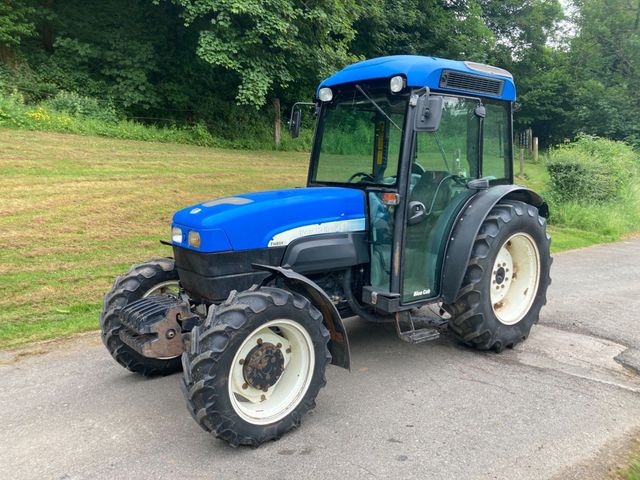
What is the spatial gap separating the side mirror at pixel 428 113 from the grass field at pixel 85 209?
364 centimetres

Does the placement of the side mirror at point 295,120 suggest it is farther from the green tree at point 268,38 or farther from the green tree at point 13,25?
the green tree at point 13,25

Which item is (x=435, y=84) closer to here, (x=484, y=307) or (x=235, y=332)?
(x=484, y=307)

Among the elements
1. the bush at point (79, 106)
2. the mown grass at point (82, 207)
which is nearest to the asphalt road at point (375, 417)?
the mown grass at point (82, 207)

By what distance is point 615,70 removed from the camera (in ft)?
104

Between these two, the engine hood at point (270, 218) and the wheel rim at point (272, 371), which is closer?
the wheel rim at point (272, 371)

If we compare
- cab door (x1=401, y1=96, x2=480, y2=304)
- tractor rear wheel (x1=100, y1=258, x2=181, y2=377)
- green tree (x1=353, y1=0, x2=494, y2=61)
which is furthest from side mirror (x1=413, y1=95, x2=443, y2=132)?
green tree (x1=353, y1=0, x2=494, y2=61)

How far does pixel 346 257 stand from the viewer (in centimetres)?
396

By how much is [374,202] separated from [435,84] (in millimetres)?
986

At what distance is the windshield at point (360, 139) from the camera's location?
4008 mm

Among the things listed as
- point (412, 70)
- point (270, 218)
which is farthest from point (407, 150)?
point (270, 218)

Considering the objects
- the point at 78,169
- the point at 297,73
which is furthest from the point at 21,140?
the point at 297,73

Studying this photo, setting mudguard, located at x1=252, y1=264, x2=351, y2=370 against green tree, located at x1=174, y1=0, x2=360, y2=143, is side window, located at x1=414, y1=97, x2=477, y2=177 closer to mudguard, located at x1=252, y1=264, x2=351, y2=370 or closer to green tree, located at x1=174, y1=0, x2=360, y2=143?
mudguard, located at x1=252, y1=264, x2=351, y2=370

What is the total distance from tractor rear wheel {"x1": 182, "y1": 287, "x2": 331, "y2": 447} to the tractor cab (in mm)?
851

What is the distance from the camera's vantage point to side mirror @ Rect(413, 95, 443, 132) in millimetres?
3631
